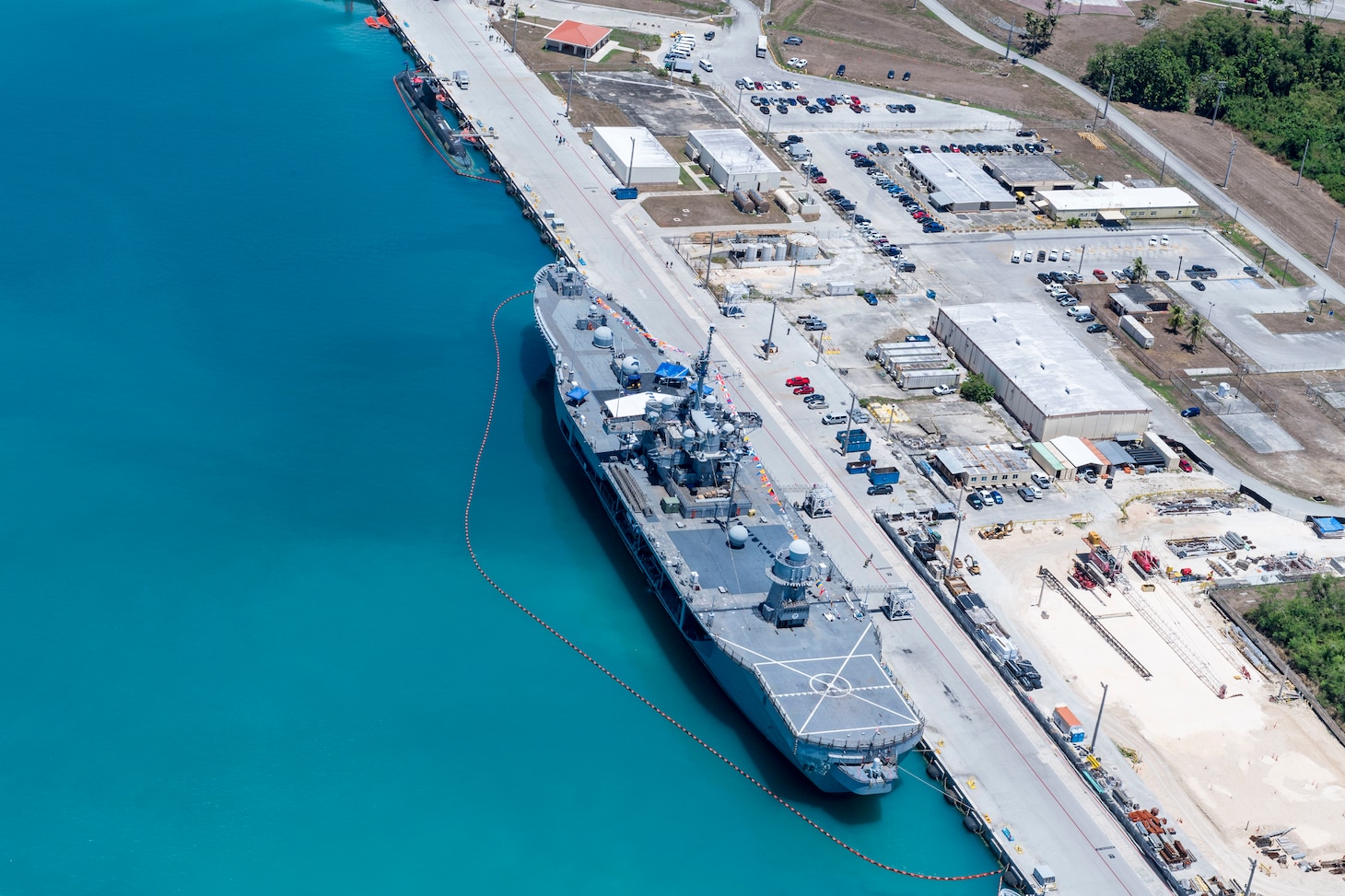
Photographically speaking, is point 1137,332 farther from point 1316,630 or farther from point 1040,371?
point 1316,630

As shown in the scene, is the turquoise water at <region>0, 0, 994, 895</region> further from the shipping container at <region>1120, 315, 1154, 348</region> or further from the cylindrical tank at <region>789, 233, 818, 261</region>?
the shipping container at <region>1120, 315, 1154, 348</region>

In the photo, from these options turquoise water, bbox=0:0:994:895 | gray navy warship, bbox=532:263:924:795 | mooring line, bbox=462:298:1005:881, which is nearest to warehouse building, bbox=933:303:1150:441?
gray navy warship, bbox=532:263:924:795

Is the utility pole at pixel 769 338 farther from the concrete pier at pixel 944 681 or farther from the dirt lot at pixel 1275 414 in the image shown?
the dirt lot at pixel 1275 414

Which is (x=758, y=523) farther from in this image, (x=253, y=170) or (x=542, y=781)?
(x=253, y=170)

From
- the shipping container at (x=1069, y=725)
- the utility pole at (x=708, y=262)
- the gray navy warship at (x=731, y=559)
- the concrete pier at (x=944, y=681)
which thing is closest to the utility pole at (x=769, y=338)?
the concrete pier at (x=944, y=681)

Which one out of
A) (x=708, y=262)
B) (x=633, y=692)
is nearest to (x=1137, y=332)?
(x=708, y=262)

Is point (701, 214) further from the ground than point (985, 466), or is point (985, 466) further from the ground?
point (701, 214)
